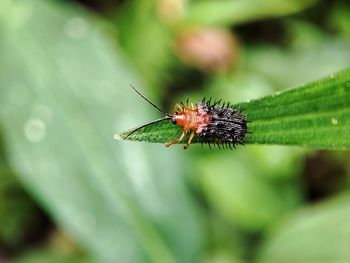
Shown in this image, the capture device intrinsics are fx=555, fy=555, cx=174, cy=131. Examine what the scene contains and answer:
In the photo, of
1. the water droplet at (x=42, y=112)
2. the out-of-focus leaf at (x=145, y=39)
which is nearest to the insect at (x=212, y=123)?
the water droplet at (x=42, y=112)

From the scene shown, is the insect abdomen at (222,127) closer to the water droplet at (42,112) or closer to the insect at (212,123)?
the insect at (212,123)

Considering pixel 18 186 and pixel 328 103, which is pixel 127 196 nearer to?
pixel 18 186

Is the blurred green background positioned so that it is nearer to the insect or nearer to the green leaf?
the insect

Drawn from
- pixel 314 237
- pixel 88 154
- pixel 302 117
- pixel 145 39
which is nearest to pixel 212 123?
pixel 302 117

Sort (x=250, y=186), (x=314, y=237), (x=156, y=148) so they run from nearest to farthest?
(x=156, y=148) < (x=314, y=237) < (x=250, y=186)

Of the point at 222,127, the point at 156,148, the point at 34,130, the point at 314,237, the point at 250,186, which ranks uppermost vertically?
the point at 250,186

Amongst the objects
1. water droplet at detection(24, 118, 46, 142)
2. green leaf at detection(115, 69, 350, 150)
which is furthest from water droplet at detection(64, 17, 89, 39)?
green leaf at detection(115, 69, 350, 150)

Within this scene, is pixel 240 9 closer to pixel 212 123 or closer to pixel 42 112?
pixel 42 112
